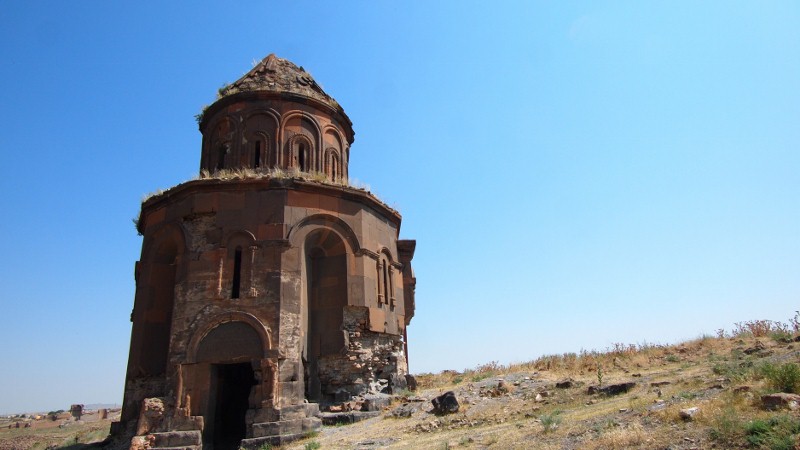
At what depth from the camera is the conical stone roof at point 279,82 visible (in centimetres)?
1317

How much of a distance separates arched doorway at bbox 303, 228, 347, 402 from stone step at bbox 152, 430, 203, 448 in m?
2.23

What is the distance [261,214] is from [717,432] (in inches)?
334

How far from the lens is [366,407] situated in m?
10.1

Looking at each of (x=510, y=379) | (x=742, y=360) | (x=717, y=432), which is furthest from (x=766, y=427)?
(x=510, y=379)

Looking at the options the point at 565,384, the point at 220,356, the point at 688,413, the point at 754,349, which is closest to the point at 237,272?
the point at 220,356

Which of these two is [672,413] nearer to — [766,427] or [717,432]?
[717,432]

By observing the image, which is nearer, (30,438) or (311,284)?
(311,284)

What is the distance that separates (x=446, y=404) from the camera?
8.94 metres

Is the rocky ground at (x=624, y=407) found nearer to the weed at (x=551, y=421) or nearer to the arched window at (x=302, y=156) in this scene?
the weed at (x=551, y=421)

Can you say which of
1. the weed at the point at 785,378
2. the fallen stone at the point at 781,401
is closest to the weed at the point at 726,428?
the fallen stone at the point at 781,401

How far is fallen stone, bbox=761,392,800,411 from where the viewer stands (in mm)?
5266

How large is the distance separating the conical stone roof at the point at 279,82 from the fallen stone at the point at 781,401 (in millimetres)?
10995

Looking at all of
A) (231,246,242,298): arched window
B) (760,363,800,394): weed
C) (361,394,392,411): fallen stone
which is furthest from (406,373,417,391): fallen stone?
(760,363,800,394): weed

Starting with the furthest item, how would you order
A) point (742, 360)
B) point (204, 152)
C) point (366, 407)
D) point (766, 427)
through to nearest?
point (204, 152) → point (366, 407) → point (742, 360) → point (766, 427)
